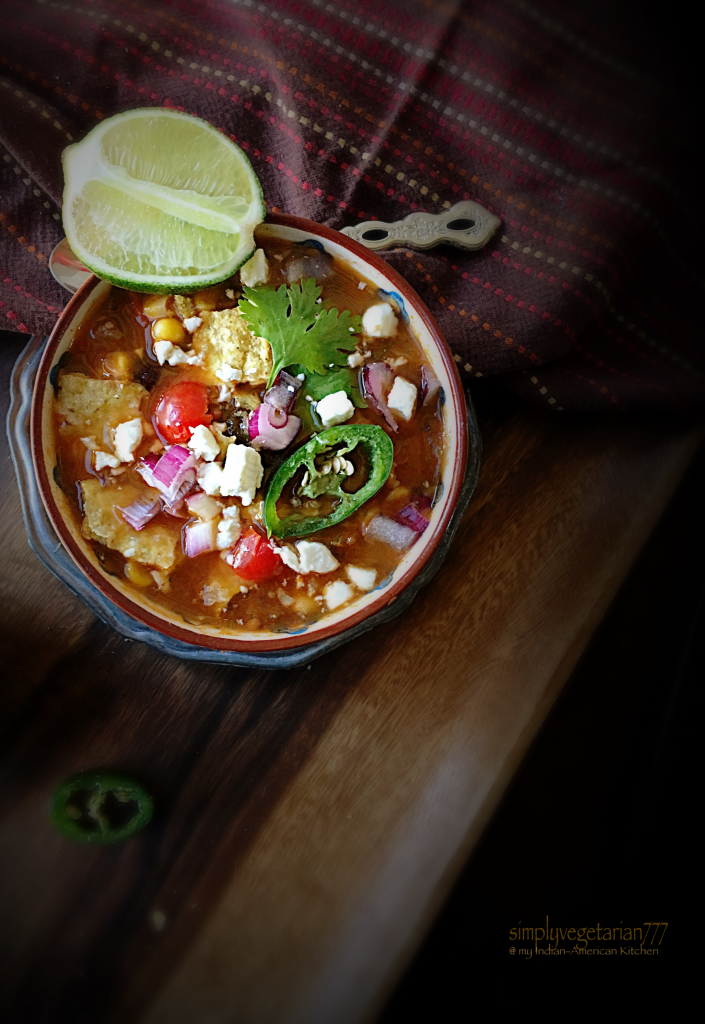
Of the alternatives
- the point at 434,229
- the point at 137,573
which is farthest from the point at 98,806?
the point at 434,229

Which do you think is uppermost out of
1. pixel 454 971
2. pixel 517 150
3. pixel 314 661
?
pixel 517 150

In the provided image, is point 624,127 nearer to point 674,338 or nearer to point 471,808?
point 674,338

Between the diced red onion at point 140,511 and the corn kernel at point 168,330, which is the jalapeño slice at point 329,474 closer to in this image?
the diced red onion at point 140,511

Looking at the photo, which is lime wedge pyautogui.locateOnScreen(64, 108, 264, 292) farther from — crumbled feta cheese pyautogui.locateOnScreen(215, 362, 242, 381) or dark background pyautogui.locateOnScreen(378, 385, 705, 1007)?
dark background pyautogui.locateOnScreen(378, 385, 705, 1007)

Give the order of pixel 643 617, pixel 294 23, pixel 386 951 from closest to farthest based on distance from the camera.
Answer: pixel 294 23, pixel 386 951, pixel 643 617

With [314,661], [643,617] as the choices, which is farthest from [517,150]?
[643,617]

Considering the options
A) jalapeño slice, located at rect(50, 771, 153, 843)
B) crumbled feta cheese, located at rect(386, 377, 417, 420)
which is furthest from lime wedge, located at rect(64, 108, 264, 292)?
jalapeño slice, located at rect(50, 771, 153, 843)
